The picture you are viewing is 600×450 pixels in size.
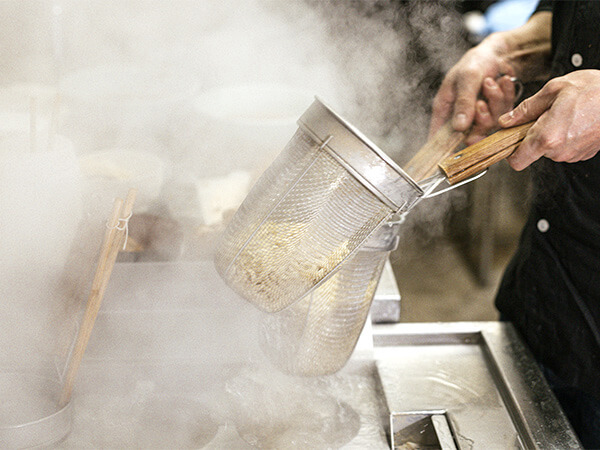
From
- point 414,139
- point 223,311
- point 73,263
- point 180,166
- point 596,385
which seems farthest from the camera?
point 414,139

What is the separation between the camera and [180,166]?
1732 mm

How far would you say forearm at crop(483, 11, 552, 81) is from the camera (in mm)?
1529

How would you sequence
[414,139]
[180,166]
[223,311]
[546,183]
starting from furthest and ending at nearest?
[414,139]
[180,166]
[546,183]
[223,311]

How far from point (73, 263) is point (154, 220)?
40 cm

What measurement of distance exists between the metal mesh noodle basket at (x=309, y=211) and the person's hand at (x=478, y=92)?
527 millimetres

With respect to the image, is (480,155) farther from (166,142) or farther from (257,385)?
(166,142)

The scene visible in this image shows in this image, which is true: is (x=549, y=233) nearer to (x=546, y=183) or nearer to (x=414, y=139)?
(x=546, y=183)

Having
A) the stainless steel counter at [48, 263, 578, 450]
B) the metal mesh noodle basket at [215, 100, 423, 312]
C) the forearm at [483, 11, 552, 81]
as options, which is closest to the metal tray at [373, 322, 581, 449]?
the stainless steel counter at [48, 263, 578, 450]

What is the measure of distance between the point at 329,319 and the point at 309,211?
24 centimetres

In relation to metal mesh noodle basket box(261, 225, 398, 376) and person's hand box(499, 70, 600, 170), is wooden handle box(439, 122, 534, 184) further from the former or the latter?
metal mesh noodle basket box(261, 225, 398, 376)

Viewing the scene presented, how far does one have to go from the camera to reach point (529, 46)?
1.56m

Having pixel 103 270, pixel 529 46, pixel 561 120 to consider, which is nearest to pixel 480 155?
pixel 561 120

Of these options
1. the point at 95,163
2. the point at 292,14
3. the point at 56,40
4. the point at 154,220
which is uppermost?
the point at 56,40

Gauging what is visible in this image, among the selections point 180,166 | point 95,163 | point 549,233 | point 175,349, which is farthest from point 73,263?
point 549,233
